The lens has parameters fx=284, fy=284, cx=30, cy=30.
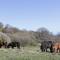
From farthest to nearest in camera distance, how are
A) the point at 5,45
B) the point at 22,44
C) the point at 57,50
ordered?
the point at 22,44
the point at 5,45
the point at 57,50

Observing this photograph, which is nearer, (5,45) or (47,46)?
(47,46)

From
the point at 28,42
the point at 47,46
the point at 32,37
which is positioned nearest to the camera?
the point at 47,46

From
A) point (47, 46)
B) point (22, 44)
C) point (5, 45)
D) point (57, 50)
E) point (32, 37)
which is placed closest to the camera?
point (57, 50)

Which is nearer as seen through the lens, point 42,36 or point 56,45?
point 56,45

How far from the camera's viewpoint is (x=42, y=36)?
50.0 meters

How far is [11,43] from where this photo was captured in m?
37.3

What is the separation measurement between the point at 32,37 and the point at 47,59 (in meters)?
33.1

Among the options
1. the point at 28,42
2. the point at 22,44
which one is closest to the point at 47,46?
the point at 22,44

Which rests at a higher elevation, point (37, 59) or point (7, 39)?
point (7, 39)

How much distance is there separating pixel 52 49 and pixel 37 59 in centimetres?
1485

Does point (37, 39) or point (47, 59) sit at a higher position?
point (37, 39)

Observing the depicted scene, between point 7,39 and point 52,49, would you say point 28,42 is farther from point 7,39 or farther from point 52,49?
point 52,49

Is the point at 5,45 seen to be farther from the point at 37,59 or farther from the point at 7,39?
the point at 37,59

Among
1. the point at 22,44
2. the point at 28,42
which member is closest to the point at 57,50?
the point at 22,44
